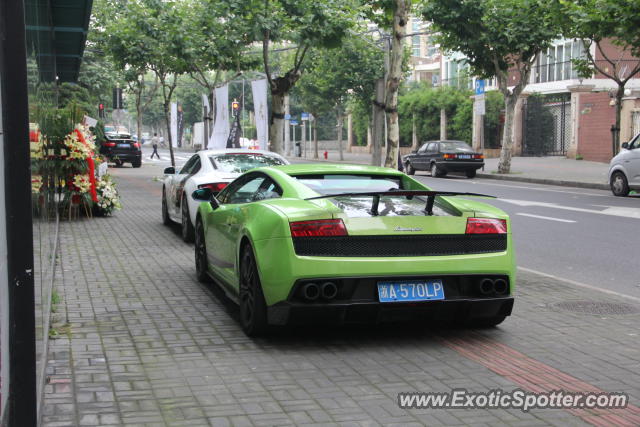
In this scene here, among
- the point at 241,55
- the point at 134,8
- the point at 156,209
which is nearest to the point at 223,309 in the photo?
the point at 156,209

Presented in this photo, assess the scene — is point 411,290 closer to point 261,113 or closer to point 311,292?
point 311,292

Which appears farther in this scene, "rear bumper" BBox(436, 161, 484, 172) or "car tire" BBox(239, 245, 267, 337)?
"rear bumper" BBox(436, 161, 484, 172)

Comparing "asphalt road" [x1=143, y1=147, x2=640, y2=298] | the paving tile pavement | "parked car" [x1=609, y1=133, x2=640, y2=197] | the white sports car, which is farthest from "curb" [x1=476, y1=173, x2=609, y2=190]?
the paving tile pavement

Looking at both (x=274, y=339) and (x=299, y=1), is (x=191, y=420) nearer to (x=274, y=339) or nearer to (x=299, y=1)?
(x=274, y=339)

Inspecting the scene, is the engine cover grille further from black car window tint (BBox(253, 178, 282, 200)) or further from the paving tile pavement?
black car window tint (BBox(253, 178, 282, 200))

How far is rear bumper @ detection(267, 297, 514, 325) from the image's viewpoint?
230 inches

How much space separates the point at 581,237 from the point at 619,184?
942 cm

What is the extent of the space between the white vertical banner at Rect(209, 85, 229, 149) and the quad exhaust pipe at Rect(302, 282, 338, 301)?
984 inches

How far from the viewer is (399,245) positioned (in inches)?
236

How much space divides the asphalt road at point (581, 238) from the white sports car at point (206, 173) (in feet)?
13.4

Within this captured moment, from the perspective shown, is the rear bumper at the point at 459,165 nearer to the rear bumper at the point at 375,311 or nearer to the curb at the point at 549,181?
the curb at the point at 549,181

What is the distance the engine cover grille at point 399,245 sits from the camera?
5844 millimetres

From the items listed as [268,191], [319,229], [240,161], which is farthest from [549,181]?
[319,229]

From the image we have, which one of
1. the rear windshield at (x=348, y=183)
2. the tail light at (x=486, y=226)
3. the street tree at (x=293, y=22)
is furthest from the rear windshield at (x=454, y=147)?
the tail light at (x=486, y=226)
